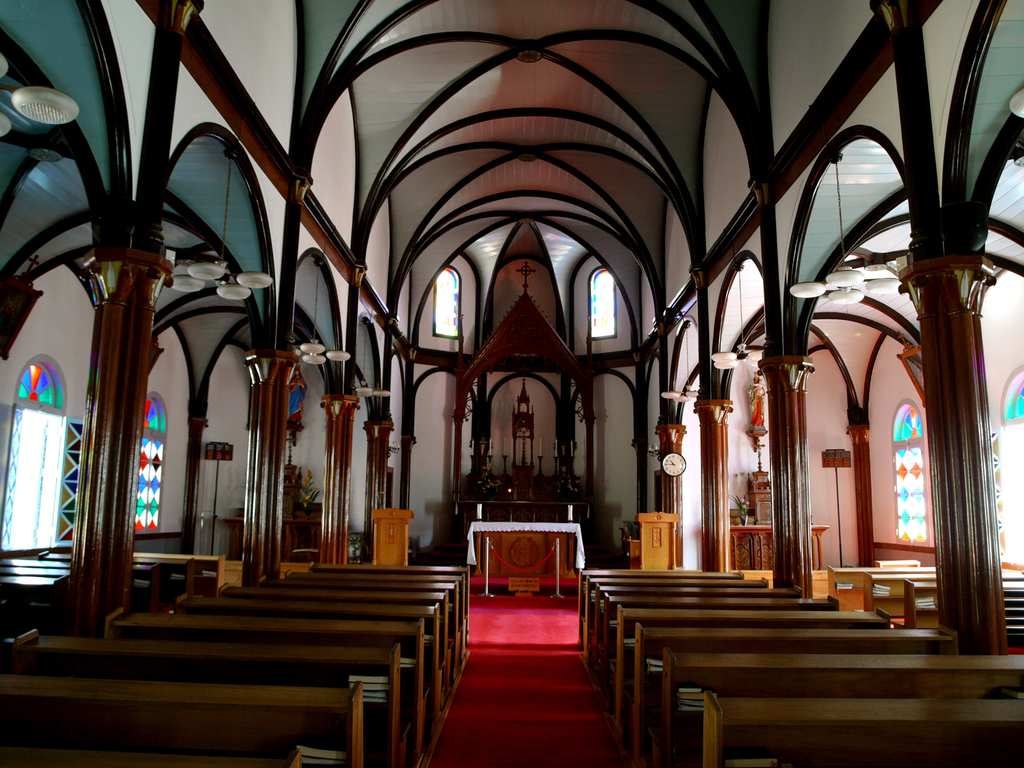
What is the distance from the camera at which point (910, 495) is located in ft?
58.6

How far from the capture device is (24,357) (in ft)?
42.5

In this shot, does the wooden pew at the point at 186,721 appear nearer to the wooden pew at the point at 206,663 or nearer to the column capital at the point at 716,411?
the wooden pew at the point at 206,663

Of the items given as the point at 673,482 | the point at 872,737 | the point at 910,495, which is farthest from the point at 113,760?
the point at 910,495

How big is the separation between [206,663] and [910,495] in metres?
18.1

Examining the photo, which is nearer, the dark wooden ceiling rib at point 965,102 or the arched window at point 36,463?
the dark wooden ceiling rib at point 965,102

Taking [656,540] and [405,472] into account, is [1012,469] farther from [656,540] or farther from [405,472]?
[405,472]

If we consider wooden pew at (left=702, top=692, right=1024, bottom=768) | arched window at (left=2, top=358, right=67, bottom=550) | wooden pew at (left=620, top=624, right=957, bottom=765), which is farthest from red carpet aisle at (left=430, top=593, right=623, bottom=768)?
arched window at (left=2, top=358, right=67, bottom=550)

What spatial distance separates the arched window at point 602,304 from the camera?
74.9 ft

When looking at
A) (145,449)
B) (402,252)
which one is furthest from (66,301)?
(402,252)

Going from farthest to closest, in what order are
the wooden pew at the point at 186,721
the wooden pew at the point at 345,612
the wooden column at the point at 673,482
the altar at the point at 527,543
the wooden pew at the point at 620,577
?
the wooden column at the point at 673,482, the altar at the point at 527,543, the wooden pew at the point at 620,577, the wooden pew at the point at 345,612, the wooden pew at the point at 186,721

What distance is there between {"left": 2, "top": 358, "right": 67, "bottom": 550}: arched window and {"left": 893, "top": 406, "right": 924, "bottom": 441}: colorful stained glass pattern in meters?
19.1

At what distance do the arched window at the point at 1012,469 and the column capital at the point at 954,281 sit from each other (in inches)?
363

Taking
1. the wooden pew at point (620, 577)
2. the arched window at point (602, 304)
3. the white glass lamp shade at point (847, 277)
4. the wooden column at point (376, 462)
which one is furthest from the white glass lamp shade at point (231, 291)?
the arched window at point (602, 304)

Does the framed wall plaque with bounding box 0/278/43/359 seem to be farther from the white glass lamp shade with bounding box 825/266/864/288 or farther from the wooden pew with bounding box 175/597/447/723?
the white glass lamp shade with bounding box 825/266/864/288
